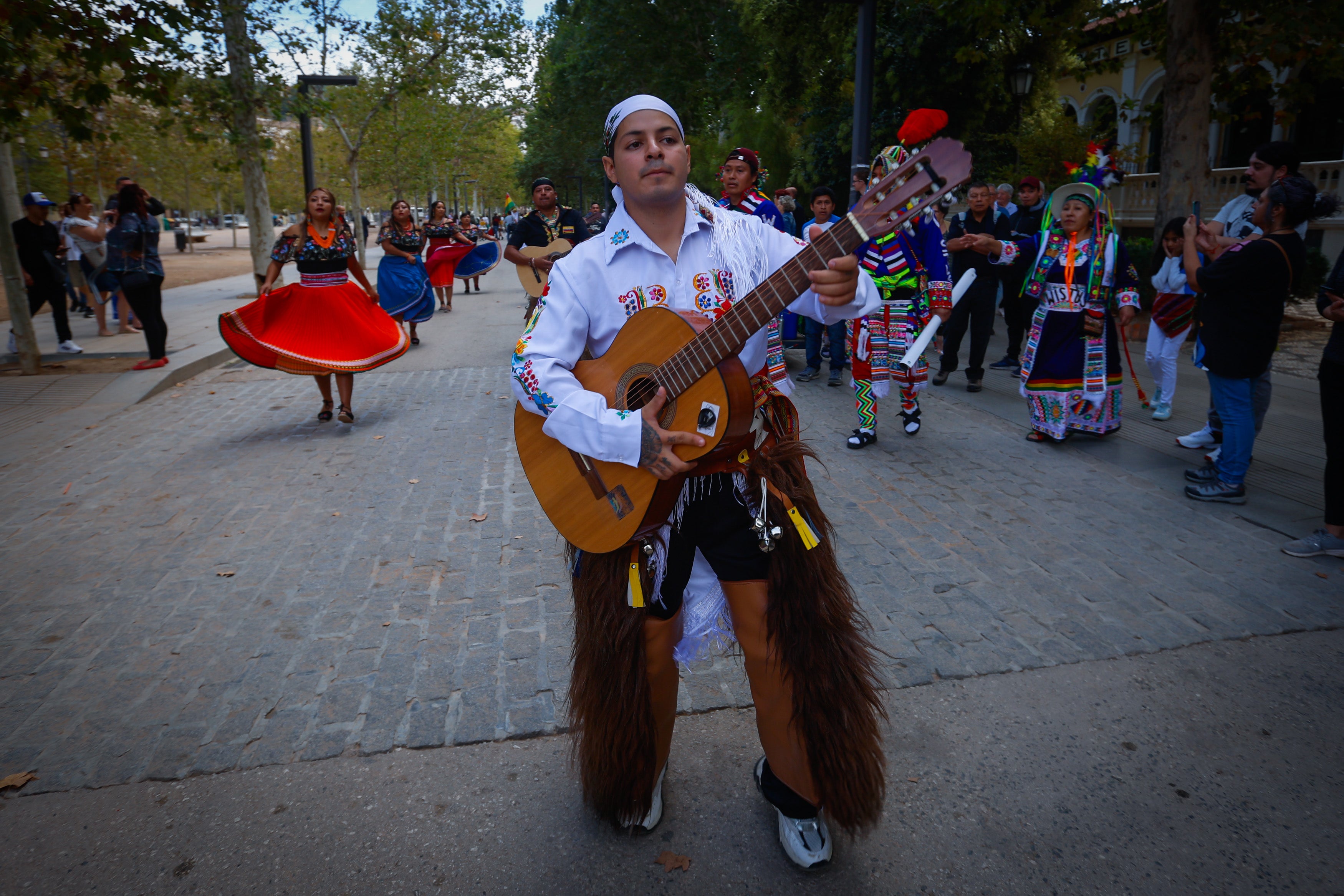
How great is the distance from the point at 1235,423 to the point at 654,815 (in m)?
4.67

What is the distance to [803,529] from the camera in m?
2.25

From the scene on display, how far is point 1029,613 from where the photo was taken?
3873mm

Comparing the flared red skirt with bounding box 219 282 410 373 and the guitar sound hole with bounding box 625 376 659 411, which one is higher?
the guitar sound hole with bounding box 625 376 659 411

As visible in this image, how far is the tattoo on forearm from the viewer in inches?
81.4

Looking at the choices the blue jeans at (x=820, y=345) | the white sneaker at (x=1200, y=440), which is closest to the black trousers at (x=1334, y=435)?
the white sneaker at (x=1200, y=440)

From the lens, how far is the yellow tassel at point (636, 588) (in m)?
2.28

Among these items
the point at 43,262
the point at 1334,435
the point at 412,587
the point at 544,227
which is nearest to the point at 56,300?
the point at 43,262

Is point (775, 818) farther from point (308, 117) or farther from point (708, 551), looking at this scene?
point (308, 117)

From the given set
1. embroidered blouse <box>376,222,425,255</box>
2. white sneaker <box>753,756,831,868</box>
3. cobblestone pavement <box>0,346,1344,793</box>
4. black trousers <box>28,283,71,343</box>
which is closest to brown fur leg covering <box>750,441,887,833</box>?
white sneaker <box>753,756,831,868</box>

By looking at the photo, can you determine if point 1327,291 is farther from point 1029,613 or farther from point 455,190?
point 455,190

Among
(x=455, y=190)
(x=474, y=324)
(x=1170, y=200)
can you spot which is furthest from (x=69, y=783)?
(x=455, y=190)

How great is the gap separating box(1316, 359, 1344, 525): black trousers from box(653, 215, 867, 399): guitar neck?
12.8ft

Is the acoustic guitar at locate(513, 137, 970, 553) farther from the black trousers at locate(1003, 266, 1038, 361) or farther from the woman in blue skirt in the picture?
the woman in blue skirt

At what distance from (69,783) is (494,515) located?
108 inches
